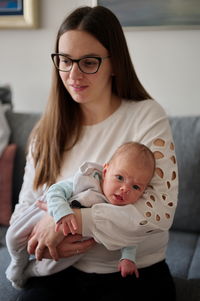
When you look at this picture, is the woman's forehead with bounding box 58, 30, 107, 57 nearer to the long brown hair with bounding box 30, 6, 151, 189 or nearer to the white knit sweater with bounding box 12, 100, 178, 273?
the long brown hair with bounding box 30, 6, 151, 189

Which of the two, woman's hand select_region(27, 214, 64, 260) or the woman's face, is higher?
the woman's face

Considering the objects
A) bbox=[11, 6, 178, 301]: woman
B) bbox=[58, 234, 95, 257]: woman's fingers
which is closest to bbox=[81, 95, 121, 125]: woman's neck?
bbox=[11, 6, 178, 301]: woman

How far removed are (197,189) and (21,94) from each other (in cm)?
128

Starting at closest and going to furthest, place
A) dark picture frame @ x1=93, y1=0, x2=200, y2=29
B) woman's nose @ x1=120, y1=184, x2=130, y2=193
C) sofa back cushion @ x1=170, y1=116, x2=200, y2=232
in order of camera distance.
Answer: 1. woman's nose @ x1=120, y1=184, x2=130, y2=193
2. sofa back cushion @ x1=170, y1=116, x2=200, y2=232
3. dark picture frame @ x1=93, y1=0, x2=200, y2=29

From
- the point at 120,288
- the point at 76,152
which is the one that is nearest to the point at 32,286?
the point at 120,288

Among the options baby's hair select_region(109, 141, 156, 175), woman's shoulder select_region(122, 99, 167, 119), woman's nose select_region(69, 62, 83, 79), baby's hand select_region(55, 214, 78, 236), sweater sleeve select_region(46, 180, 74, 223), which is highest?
woman's nose select_region(69, 62, 83, 79)

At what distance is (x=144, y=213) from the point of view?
1262 mm

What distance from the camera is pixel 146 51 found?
7.55 ft

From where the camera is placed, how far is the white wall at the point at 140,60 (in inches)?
88.0

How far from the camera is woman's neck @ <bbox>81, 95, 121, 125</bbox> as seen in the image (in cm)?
153

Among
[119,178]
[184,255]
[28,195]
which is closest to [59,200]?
[119,178]

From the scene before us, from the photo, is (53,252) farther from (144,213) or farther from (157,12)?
(157,12)

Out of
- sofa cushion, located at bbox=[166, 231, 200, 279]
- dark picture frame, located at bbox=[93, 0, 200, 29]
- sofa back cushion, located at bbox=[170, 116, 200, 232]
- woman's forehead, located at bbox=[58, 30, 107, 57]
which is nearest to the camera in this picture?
woman's forehead, located at bbox=[58, 30, 107, 57]

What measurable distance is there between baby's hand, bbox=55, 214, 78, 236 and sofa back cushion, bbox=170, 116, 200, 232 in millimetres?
764
